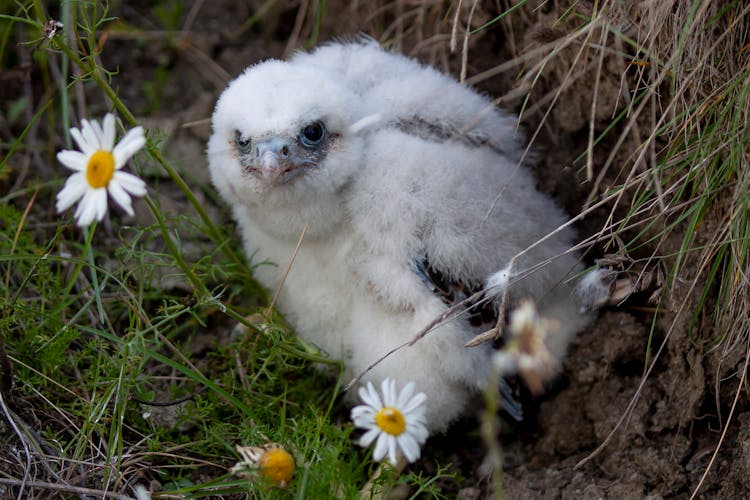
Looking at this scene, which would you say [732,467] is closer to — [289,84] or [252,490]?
[252,490]

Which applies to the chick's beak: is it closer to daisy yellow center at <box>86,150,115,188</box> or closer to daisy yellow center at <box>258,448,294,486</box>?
daisy yellow center at <box>86,150,115,188</box>

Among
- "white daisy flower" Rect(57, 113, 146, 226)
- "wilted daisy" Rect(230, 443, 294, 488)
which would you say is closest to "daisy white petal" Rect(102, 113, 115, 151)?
"white daisy flower" Rect(57, 113, 146, 226)

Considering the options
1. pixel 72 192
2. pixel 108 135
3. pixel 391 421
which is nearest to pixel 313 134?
pixel 108 135

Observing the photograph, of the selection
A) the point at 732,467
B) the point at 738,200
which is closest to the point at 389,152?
the point at 738,200

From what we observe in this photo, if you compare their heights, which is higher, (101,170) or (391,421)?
(101,170)

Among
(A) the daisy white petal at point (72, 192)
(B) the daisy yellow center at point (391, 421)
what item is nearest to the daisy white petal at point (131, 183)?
(A) the daisy white petal at point (72, 192)

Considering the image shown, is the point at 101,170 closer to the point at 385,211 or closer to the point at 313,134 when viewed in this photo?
the point at 313,134

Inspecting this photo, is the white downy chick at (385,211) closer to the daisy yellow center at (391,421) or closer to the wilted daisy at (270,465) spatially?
the daisy yellow center at (391,421)
